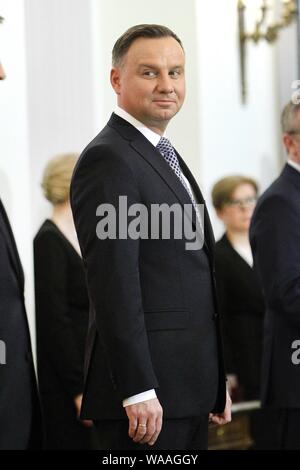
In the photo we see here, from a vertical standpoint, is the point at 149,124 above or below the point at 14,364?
above

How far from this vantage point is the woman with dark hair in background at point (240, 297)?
615 centimetres

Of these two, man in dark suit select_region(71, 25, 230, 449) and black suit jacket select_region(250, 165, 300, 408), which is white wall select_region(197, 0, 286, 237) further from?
man in dark suit select_region(71, 25, 230, 449)

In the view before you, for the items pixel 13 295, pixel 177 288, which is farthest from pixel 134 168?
pixel 13 295

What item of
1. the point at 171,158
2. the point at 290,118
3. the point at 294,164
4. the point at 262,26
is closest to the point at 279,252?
the point at 294,164

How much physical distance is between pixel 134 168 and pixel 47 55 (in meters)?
2.49

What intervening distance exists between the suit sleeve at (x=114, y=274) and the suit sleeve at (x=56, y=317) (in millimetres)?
1630

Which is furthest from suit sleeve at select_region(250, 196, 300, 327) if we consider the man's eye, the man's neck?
the man's eye

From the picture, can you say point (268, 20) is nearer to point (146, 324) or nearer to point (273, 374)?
point (273, 374)

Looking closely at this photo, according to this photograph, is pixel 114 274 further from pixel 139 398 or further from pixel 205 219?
pixel 205 219

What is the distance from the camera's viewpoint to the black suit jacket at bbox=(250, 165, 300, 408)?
4.18m

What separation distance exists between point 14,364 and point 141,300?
68 cm

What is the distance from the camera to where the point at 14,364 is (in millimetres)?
3826

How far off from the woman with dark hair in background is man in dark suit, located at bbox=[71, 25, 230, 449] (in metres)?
2.52

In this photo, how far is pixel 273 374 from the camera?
172 inches
